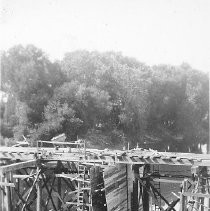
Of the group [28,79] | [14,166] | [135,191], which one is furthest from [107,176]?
[28,79]

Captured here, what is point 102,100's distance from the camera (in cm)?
3322

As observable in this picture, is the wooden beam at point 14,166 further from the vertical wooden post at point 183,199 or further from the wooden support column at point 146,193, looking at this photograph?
the vertical wooden post at point 183,199

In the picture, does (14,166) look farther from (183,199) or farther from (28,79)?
(28,79)

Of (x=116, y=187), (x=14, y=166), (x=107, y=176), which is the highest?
(x=14, y=166)

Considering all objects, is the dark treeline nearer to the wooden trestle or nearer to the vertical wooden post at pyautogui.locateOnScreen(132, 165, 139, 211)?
the wooden trestle

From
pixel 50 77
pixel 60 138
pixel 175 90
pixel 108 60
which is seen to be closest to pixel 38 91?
pixel 50 77

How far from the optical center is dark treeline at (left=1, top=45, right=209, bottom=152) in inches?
1198

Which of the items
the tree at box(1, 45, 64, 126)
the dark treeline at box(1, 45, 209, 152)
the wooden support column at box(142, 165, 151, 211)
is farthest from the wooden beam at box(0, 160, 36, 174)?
the tree at box(1, 45, 64, 126)

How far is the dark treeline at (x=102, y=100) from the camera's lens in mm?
30422

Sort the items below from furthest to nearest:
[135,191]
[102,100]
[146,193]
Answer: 1. [102,100]
2. [146,193]
3. [135,191]

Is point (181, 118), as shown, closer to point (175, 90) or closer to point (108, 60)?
point (175, 90)

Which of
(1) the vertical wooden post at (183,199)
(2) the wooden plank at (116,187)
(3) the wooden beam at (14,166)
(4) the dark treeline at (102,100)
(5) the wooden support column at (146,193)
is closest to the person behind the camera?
(1) the vertical wooden post at (183,199)

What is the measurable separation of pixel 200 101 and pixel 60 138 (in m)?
31.2

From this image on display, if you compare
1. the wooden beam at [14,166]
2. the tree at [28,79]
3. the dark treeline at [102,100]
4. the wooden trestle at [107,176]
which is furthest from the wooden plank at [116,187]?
the tree at [28,79]
